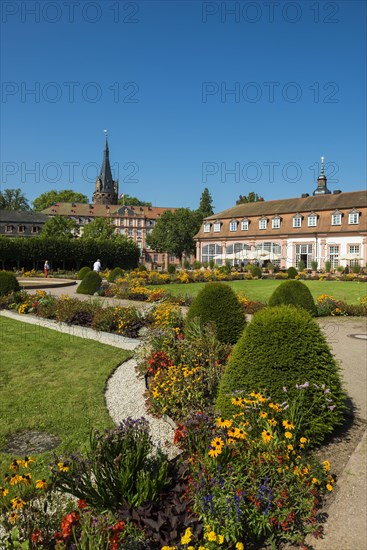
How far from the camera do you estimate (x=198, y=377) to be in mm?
5676

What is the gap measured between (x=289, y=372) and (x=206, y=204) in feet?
256

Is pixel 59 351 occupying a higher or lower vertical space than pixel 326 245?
lower

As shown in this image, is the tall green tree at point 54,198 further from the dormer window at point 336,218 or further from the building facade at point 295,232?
the dormer window at point 336,218

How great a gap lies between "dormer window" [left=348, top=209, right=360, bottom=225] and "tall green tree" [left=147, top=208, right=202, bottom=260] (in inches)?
Answer: 1310

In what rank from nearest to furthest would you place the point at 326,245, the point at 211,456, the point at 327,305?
1. the point at 211,456
2. the point at 327,305
3. the point at 326,245

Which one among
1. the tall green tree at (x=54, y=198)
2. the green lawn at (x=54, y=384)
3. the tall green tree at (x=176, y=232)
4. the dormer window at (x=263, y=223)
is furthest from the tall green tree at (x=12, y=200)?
the green lawn at (x=54, y=384)

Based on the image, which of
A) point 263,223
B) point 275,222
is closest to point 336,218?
point 275,222

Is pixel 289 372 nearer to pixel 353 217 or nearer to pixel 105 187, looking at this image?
pixel 353 217

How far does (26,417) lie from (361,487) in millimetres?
4216

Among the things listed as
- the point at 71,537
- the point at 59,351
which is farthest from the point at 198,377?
the point at 59,351

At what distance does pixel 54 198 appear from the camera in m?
96.4

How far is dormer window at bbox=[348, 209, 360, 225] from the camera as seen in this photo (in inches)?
1678

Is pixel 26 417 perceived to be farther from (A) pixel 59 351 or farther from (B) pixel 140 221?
(B) pixel 140 221

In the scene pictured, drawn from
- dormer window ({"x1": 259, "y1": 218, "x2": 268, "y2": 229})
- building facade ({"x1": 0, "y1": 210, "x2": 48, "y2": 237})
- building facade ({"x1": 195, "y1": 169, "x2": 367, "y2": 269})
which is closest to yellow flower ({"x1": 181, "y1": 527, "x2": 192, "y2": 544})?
building facade ({"x1": 195, "y1": 169, "x2": 367, "y2": 269})
